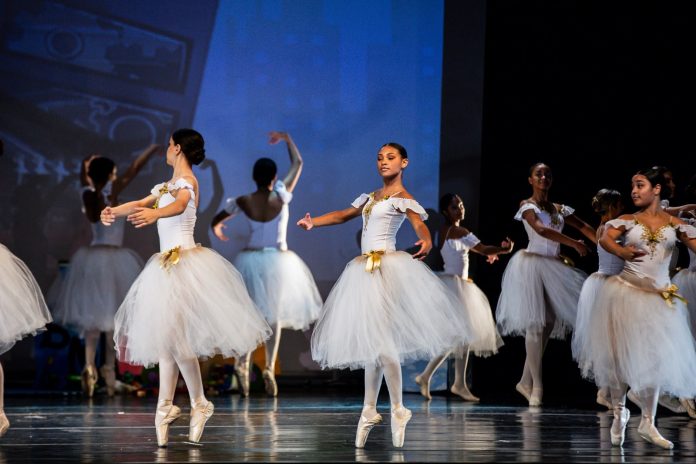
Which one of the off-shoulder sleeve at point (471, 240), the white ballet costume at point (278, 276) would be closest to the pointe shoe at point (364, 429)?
the off-shoulder sleeve at point (471, 240)

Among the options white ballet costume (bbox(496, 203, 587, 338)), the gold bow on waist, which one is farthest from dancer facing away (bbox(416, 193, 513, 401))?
the gold bow on waist

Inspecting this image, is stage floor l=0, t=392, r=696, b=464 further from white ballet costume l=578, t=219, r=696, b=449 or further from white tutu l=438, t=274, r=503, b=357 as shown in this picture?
white tutu l=438, t=274, r=503, b=357

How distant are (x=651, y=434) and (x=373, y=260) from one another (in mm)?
1452

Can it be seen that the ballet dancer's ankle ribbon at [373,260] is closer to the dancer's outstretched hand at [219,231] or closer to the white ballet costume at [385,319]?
the white ballet costume at [385,319]

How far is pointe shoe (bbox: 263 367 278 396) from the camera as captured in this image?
762 centimetres

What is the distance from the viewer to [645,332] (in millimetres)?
4727

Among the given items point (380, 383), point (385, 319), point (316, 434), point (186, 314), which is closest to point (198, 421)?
point (186, 314)

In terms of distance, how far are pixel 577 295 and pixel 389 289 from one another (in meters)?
2.78

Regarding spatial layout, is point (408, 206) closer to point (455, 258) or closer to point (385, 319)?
point (385, 319)

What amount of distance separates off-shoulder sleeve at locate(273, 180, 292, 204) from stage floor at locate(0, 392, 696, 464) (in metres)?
1.70

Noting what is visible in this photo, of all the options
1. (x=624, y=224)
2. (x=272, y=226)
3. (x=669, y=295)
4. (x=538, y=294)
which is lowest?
(x=669, y=295)

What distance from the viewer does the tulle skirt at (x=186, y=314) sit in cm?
455

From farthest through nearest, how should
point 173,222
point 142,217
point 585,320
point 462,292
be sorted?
point 462,292 → point 585,320 → point 173,222 → point 142,217

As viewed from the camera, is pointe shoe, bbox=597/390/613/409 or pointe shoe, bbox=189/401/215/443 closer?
pointe shoe, bbox=189/401/215/443
